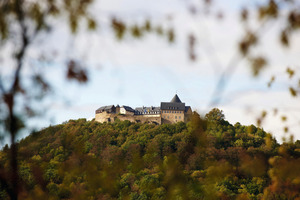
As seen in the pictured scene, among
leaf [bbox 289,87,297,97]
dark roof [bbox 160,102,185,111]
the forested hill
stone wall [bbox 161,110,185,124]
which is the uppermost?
dark roof [bbox 160,102,185,111]

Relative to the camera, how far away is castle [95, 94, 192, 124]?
76.7m

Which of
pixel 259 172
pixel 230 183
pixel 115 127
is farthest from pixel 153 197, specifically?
pixel 259 172

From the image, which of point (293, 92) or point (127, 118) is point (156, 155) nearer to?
point (127, 118)

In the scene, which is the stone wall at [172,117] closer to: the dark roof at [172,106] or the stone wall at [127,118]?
the dark roof at [172,106]

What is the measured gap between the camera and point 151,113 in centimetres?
7825

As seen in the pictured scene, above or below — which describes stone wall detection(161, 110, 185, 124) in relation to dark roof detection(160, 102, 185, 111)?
below

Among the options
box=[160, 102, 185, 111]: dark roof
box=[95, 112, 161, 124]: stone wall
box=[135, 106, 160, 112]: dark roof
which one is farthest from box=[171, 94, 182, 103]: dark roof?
box=[95, 112, 161, 124]: stone wall

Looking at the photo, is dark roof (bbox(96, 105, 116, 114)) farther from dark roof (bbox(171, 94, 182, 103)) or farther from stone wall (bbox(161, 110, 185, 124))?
dark roof (bbox(171, 94, 182, 103))

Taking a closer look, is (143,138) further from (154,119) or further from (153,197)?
(153,197)

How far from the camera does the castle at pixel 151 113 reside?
76688 mm

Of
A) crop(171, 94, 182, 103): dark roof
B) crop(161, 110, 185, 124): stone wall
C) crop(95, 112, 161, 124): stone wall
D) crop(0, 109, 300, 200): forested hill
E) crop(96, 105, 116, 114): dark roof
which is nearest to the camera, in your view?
crop(0, 109, 300, 200): forested hill

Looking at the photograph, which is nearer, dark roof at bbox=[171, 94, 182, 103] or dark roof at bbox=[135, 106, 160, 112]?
dark roof at bbox=[135, 106, 160, 112]

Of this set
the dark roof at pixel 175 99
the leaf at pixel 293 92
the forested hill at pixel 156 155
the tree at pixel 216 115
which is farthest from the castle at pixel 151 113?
the leaf at pixel 293 92

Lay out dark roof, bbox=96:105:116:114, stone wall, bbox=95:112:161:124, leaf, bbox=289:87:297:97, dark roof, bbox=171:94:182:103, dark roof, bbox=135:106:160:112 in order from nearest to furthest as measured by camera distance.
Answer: leaf, bbox=289:87:297:97, stone wall, bbox=95:112:161:124, dark roof, bbox=135:106:160:112, dark roof, bbox=171:94:182:103, dark roof, bbox=96:105:116:114
